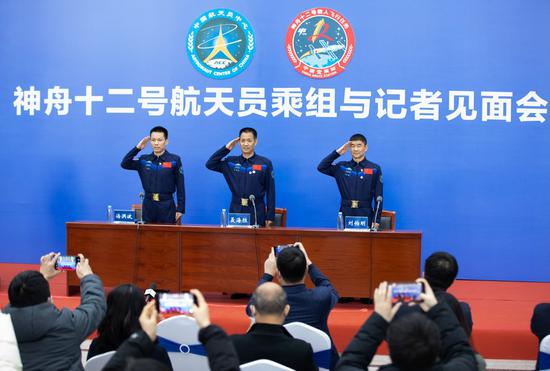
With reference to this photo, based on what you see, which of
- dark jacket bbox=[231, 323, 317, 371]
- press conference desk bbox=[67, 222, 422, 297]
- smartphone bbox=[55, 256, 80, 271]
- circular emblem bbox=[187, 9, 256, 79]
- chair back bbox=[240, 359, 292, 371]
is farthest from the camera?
circular emblem bbox=[187, 9, 256, 79]

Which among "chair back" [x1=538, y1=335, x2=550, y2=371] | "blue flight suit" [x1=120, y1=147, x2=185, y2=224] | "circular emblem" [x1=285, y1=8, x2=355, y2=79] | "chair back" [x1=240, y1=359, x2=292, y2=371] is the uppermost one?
"circular emblem" [x1=285, y1=8, x2=355, y2=79]

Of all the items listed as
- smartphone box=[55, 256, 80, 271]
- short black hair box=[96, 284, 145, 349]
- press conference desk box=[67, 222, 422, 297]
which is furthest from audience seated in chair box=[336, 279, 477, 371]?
press conference desk box=[67, 222, 422, 297]

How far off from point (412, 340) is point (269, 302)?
24.3 inches

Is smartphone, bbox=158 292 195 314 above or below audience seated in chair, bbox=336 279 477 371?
above

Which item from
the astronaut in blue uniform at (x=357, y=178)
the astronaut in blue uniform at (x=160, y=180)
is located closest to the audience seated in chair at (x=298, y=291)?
the astronaut in blue uniform at (x=357, y=178)

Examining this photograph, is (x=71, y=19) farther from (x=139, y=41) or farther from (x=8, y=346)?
(x=8, y=346)

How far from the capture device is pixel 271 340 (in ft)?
6.61

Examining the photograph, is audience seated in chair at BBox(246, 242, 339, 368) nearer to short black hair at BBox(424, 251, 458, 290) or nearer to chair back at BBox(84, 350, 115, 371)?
short black hair at BBox(424, 251, 458, 290)

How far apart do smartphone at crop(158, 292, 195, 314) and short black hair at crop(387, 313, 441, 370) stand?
515 millimetres

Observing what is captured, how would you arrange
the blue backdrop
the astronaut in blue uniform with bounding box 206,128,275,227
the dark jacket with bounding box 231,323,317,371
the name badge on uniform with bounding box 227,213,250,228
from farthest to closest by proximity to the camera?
1. the blue backdrop
2. the astronaut in blue uniform with bounding box 206,128,275,227
3. the name badge on uniform with bounding box 227,213,250,228
4. the dark jacket with bounding box 231,323,317,371

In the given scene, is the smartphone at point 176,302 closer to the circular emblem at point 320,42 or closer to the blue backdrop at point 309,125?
the blue backdrop at point 309,125

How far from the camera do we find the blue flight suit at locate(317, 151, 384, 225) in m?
5.39

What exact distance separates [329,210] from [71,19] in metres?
3.18

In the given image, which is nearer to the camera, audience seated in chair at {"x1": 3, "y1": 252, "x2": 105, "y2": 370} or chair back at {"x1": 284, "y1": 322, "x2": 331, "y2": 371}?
audience seated in chair at {"x1": 3, "y1": 252, "x2": 105, "y2": 370}
